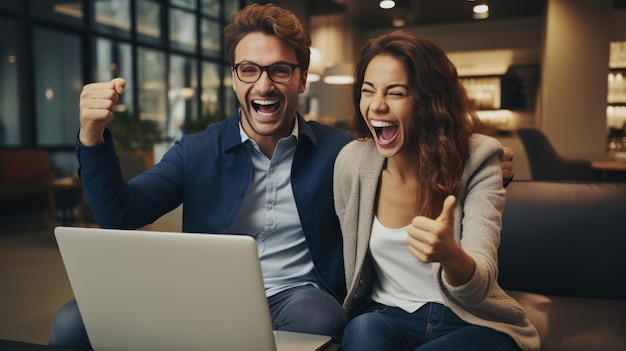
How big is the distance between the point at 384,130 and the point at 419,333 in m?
0.50

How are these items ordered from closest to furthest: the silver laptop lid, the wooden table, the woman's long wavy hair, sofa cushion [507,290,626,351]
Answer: the silver laptop lid
the woman's long wavy hair
sofa cushion [507,290,626,351]
the wooden table

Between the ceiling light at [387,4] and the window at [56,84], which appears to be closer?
the ceiling light at [387,4]

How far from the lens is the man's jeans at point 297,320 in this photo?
1.32 meters

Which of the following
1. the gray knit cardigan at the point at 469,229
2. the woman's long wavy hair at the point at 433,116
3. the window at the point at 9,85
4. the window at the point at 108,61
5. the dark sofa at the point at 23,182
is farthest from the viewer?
the window at the point at 108,61

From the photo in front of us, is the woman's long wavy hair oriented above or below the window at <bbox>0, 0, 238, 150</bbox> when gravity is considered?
below

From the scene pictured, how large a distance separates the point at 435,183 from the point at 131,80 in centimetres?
688

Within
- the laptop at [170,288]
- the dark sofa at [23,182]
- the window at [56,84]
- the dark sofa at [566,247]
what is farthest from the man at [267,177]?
the window at [56,84]

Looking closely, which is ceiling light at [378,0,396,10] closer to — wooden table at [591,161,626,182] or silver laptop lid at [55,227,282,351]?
wooden table at [591,161,626,182]

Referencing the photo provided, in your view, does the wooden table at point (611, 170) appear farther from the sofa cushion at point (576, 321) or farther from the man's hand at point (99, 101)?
the man's hand at point (99, 101)

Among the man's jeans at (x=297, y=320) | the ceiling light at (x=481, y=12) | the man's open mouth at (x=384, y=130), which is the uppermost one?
the ceiling light at (x=481, y=12)

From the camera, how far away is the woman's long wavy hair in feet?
4.27

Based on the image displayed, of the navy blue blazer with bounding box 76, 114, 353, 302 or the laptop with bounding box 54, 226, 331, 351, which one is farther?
the navy blue blazer with bounding box 76, 114, 353, 302

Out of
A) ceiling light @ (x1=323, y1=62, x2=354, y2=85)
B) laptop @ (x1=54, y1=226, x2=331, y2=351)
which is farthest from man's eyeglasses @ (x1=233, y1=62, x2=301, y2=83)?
ceiling light @ (x1=323, y1=62, x2=354, y2=85)

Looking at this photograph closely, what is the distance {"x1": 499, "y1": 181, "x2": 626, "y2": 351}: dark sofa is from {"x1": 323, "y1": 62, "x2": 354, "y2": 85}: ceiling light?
3.55m
